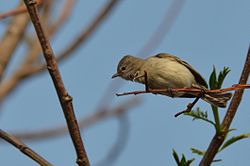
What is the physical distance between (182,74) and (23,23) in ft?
3.06

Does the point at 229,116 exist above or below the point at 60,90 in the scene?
below

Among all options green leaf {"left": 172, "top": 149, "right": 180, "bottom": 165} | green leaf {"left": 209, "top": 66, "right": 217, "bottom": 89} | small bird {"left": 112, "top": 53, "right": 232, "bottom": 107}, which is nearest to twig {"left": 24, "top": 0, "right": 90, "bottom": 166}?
green leaf {"left": 172, "top": 149, "right": 180, "bottom": 165}

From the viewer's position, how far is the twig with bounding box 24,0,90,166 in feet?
4.00

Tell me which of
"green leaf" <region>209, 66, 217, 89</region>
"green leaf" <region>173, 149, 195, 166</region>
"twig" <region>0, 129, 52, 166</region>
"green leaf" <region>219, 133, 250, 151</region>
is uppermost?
"green leaf" <region>209, 66, 217, 89</region>

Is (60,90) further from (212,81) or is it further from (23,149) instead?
(212,81)

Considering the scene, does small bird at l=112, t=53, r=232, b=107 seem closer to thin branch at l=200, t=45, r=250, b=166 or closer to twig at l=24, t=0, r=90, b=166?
thin branch at l=200, t=45, r=250, b=166

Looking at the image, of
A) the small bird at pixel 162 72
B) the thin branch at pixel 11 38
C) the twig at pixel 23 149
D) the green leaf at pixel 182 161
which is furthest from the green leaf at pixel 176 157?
the thin branch at pixel 11 38

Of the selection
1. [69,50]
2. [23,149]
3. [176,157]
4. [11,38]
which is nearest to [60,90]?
[23,149]

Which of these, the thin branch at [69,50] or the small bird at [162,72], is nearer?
the small bird at [162,72]

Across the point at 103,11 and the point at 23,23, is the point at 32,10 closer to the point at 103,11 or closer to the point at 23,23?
the point at 23,23

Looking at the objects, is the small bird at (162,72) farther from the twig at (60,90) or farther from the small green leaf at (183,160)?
the twig at (60,90)

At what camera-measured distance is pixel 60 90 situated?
1291 mm

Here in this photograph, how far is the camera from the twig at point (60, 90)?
A: 1221 millimetres

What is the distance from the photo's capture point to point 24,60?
3.40 m
